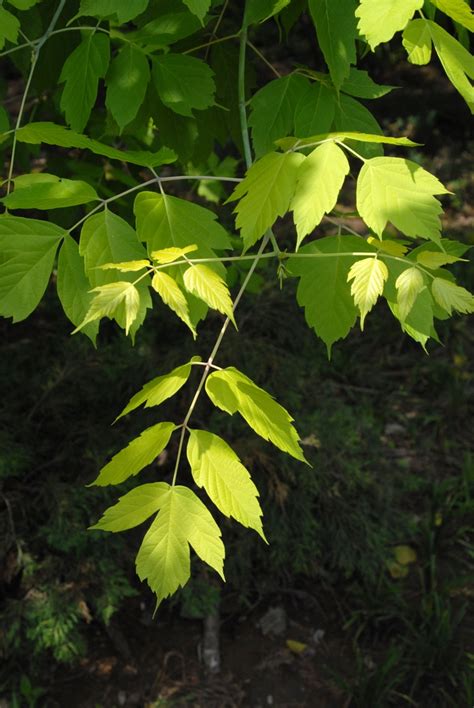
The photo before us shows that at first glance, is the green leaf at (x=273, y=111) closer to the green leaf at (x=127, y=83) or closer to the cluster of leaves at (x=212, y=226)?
the cluster of leaves at (x=212, y=226)

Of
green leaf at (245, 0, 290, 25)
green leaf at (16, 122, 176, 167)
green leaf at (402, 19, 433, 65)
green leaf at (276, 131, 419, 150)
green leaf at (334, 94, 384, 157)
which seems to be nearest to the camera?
green leaf at (276, 131, 419, 150)

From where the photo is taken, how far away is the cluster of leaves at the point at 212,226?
1238 mm

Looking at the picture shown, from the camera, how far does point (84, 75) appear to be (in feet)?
5.34

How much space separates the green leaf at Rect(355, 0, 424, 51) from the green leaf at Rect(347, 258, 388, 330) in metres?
0.34

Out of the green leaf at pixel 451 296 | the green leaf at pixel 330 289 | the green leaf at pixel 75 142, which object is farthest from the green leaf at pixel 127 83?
the green leaf at pixel 451 296

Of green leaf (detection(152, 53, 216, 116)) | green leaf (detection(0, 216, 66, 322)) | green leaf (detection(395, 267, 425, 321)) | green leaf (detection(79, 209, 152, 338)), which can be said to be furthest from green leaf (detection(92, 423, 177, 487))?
green leaf (detection(152, 53, 216, 116))

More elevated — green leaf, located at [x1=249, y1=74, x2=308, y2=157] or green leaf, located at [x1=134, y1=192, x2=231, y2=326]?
green leaf, located at [x1=249, y1=74, x2=308, y2=157]

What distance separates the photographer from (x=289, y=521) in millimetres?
3344

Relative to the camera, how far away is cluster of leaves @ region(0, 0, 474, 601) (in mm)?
1238

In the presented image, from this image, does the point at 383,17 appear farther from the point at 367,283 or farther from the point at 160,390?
the point at 160,390

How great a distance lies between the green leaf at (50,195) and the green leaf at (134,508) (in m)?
0.52

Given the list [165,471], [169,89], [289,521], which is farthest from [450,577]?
[169,89]

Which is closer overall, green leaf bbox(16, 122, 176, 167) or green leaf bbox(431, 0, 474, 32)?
green leaf bbox(431, 0, 474, 32)

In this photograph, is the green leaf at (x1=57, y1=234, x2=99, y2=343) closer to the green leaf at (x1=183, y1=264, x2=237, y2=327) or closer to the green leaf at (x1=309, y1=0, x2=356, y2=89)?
the green leaf at (x1=183, y1=264, x2=237, y2=327)
